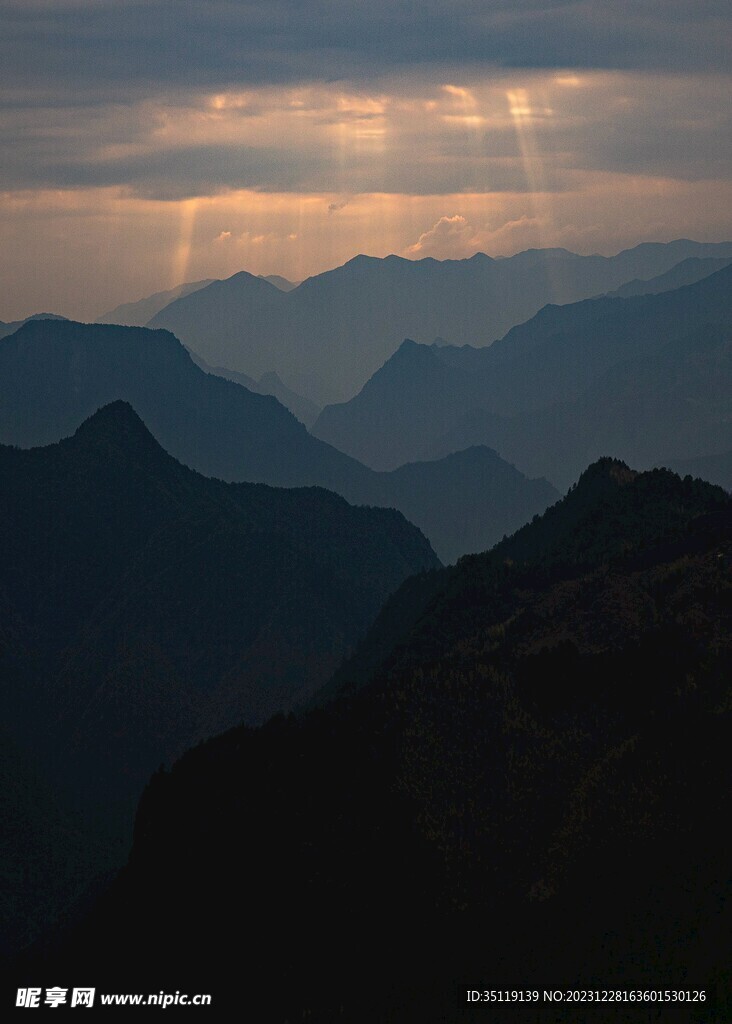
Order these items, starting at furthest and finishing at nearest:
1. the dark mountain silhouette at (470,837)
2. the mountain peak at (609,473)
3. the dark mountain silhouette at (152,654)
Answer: the dark mountain silhouette at (152,654), the mountain peak at (609,473), the dark mountain silhouette at (470,837)

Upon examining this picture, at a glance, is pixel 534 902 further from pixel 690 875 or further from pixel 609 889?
pixel 690 875

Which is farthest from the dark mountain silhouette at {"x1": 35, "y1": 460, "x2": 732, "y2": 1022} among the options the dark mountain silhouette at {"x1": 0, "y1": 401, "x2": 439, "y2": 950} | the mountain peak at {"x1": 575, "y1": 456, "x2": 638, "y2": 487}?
the dark mountain silhouette at {"x1": 0, "y1": 401, "x2": 439, "y2": 950}

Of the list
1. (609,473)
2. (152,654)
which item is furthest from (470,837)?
(152,654)

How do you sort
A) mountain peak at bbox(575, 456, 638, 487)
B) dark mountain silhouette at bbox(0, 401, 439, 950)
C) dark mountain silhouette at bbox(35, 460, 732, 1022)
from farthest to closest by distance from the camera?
1. dark mountain silhouette at bbox(0, 401, 439, 950)
2. mountain peak at bbox(575, 456, 638, 487)
3. dark mountain silhouette at bbox(35, 460, 732, 1022)

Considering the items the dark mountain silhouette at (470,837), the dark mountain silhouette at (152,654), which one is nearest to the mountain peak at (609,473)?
the dark mountain silhouette at (470,837)

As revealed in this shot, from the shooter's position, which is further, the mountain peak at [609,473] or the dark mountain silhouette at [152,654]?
the dark mountain silhouette at [152,654]

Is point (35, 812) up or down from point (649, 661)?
down

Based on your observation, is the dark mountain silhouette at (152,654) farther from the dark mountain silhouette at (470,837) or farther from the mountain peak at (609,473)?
the dark mountain silhouette at (470,837)

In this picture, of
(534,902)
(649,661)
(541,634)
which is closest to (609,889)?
(534,902)

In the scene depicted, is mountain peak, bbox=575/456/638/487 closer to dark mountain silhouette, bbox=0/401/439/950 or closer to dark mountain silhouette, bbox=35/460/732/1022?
dark mountain silhouette, bbox=35/460/732/1022
